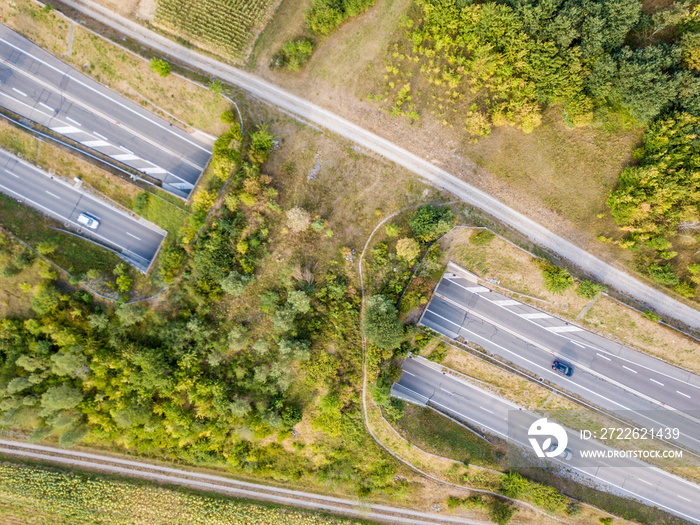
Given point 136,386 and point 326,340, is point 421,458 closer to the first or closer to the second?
point 326,340

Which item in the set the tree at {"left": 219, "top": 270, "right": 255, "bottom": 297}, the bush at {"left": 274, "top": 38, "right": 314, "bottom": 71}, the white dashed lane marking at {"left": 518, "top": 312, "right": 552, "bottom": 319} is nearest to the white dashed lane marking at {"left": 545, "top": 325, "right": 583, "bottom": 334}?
the white dashed lane marking at {"left": 518, "top": 312, "right": 552, "bottom": 319}

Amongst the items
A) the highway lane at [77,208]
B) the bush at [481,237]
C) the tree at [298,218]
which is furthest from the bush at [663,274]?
the highway lane at [77,208]

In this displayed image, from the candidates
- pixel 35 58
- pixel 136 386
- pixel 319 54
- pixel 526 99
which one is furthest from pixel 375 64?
pixel 136 386

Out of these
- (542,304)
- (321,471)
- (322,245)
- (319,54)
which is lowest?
(321,471)

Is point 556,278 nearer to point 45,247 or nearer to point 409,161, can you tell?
point 409,161

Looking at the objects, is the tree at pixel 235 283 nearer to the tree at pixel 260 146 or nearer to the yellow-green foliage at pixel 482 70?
the tree at pixel 260 146

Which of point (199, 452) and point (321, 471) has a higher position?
point (321, 471)
